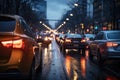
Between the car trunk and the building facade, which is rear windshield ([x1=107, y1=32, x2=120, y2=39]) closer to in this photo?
the car trunk

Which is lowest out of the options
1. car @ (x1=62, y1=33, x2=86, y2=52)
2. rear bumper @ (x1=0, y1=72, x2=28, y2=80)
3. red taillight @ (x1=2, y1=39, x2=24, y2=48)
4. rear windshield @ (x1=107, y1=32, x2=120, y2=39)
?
rear bumper @ (x1=0, y1=72, x2=28, y2=80)

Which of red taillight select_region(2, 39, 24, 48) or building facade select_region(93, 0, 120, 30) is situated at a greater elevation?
building facade select_region(93, 0, 120, 30)


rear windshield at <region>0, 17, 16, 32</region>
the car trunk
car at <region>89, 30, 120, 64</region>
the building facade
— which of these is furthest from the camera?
the building facade

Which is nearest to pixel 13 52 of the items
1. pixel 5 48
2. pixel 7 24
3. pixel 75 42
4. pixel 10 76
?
pixel 5 48

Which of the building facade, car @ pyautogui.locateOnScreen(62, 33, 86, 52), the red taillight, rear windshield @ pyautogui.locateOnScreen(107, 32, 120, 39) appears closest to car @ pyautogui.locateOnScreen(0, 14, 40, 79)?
the red taillight

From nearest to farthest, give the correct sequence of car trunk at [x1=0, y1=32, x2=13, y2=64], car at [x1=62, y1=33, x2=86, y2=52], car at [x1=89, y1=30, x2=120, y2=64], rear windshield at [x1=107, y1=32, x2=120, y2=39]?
car trunk at [x1=0, y1=32, x2=13, y2=64], car at [x1=89, y1=30, x2=120, y2=64], rear windshield at [x1=107, y1=32, x2=120, y2=39], car at [x1=62, y1=33, x2=86, y2=52]

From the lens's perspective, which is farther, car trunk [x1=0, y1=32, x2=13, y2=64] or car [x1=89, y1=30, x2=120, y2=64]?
car [x1=89, y1=30, x2=120, y2=64]

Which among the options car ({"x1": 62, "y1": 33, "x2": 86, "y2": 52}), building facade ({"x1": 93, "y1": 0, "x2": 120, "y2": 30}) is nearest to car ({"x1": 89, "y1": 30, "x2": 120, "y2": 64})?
car ({"x1": 62, "y1": 33, "x2": 86, "y2": 52})

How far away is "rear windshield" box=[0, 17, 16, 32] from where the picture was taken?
9.91 metres

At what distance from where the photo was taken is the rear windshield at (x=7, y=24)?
9906 millimetres

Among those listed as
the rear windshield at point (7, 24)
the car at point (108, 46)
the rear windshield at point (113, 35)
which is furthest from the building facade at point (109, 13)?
the rear windshield at point (7, 24)

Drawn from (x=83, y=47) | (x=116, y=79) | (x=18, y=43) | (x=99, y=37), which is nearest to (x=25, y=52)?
(x=18, y=43)

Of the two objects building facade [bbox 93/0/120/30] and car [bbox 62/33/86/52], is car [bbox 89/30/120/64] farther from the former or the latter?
building facade [bbox 93/0/120/30]

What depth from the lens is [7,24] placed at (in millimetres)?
10086
